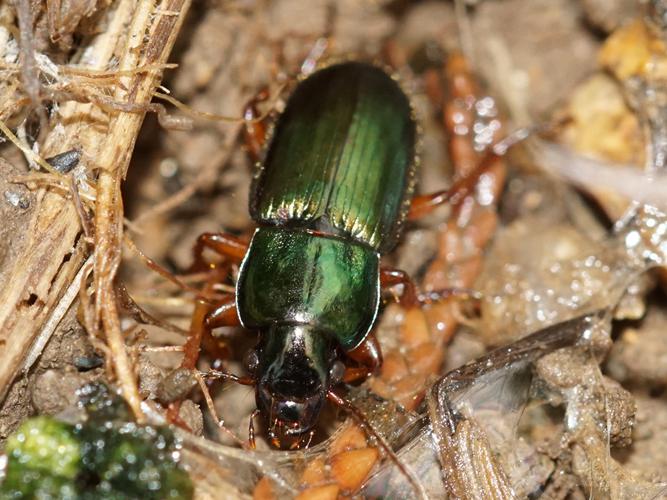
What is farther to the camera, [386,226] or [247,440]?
[386,226]

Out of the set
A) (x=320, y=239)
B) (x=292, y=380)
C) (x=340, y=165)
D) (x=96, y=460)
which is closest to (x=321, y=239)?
(x=320, y=239)

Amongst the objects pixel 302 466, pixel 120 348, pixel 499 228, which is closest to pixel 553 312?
pixel 499 228

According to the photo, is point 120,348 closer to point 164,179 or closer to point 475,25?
point 164,179

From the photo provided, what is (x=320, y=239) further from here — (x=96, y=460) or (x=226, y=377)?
(x=96, y=460)

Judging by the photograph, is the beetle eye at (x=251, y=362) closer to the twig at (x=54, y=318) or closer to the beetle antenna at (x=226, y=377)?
the beetle antenna at (x=226, y=377)

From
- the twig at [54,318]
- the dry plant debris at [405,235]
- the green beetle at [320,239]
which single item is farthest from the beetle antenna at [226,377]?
the twig at [54,318]

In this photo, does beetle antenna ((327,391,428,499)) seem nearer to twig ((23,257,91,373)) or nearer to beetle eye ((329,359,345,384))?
beetle eye ((329,359,345,384))
